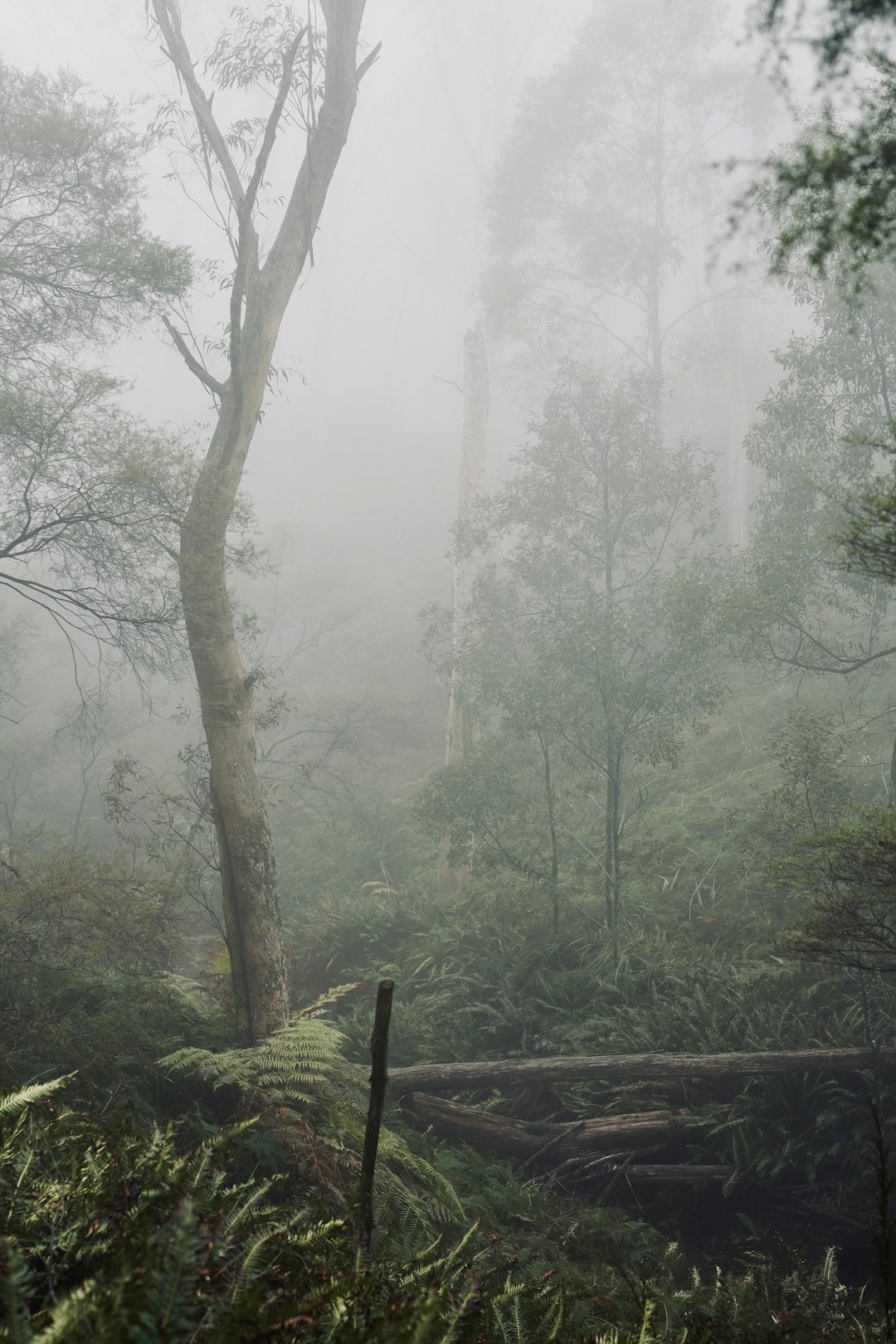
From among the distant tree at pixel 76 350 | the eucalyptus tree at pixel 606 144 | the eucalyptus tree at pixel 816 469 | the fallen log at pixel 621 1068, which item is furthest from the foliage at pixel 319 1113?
the eucalyptus tree at pixel 606 144

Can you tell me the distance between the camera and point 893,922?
5.37m

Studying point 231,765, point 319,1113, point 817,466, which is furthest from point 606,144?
point 319,1113

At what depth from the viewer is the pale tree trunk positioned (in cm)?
1253

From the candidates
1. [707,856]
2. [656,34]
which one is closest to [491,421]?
[656,34]

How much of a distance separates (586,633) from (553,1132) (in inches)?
186

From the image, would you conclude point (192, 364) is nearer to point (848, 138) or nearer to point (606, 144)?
point (848, 138)

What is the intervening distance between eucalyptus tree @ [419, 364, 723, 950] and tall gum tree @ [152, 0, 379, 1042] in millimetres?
2831

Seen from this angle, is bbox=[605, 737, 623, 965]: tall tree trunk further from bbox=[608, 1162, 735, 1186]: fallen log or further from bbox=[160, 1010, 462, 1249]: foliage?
bbox=[160, 1010, 462, 1249]: foliage

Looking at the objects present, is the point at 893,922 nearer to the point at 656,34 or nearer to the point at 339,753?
the point at 339,753

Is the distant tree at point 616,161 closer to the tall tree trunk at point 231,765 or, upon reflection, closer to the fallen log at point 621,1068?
the fallen log at point 621,1068

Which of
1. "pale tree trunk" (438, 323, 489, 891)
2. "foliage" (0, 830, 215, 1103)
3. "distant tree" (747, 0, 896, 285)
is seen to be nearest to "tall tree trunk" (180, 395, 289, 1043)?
"foliage" (0, 830, 215, 1103)

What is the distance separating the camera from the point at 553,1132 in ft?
20.5

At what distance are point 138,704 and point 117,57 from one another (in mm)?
49664

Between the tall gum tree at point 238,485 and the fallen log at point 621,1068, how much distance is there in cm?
162
